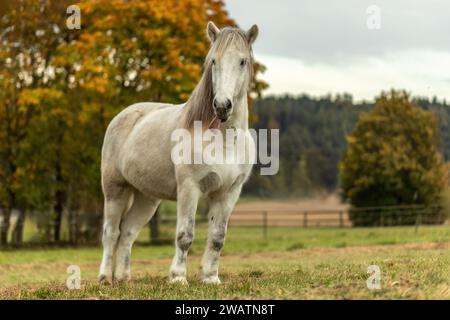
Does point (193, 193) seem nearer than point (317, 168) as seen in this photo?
Yes

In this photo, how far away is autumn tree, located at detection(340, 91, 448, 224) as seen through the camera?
151ft

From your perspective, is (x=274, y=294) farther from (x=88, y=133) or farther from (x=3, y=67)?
(x=3, y=67)

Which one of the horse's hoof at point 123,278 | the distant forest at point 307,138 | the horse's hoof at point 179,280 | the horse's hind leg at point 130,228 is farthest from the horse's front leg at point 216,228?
the distant forest at point 307,138

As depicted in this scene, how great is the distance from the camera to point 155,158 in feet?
30.1

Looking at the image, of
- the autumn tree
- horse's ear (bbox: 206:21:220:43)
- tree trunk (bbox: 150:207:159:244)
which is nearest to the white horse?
horse's ear (bbox: 206:21:220:43)

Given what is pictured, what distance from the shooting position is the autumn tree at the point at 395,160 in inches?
1812

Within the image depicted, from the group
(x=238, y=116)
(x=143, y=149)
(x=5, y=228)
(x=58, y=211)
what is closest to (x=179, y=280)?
(x=143, y=149)

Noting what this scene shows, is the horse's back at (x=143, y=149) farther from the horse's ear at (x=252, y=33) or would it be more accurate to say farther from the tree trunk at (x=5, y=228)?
the tree trunk at (x=5, y=228)

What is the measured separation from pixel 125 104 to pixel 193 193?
17.3 meters

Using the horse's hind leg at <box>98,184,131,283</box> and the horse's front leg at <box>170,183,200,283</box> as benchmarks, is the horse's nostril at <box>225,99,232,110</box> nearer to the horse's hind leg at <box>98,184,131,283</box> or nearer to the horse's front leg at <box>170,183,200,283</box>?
the horse's front leg at <box>170,183,200,283</box>

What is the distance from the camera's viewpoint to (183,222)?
28.0ft

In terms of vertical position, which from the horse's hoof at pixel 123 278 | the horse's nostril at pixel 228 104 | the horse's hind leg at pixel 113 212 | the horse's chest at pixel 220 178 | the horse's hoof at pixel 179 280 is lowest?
the horse's hoof at pixel 123 278

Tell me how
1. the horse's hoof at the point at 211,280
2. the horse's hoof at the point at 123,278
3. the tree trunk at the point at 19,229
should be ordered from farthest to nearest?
the tree trunk at the point at 19,229
the horse's hoof at the point at 123,278
the horse's hoof at the point at 211,280
